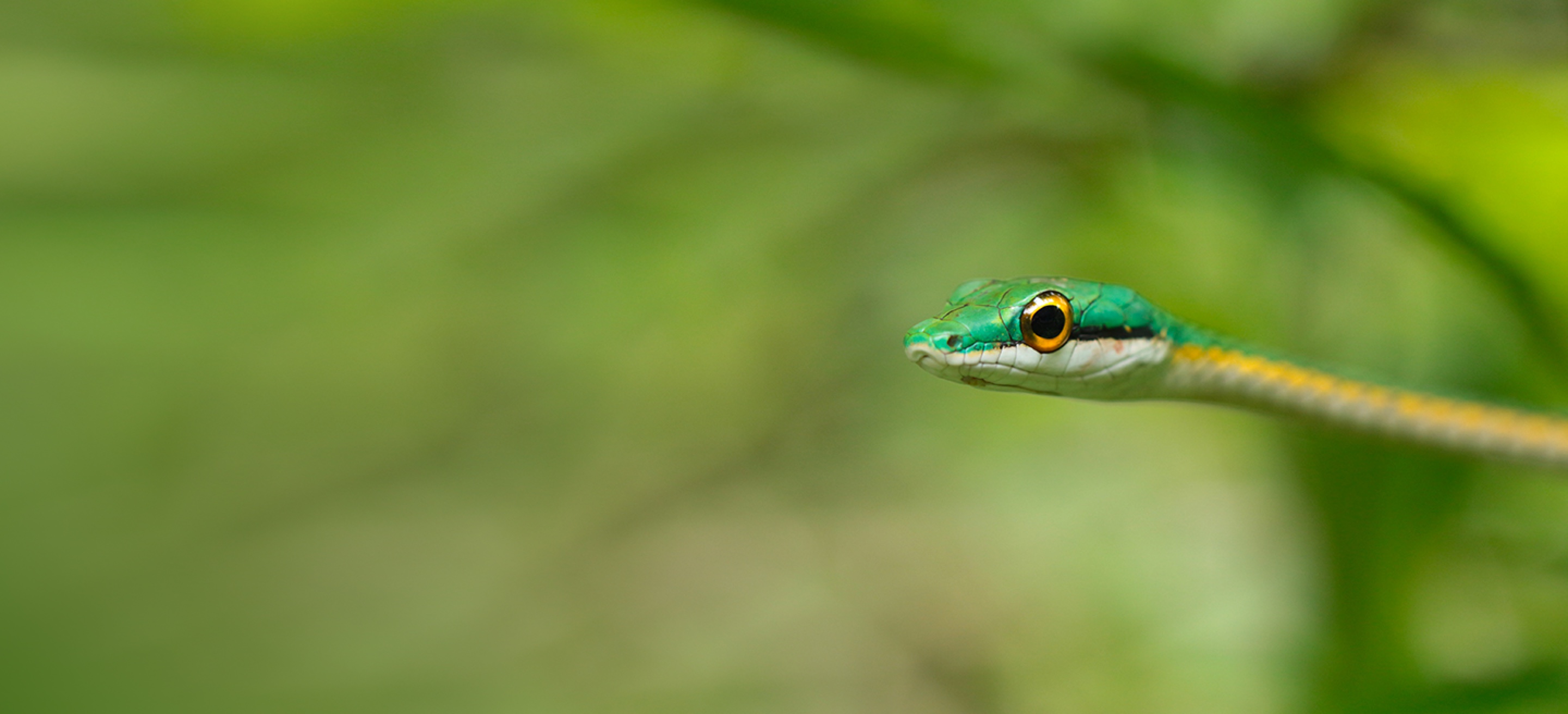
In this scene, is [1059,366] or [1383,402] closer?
[1059,366]

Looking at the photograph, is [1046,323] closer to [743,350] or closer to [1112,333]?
[1112,333]

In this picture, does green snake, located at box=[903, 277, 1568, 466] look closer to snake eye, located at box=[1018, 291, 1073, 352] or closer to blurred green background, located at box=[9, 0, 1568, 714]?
snake eye, located at box=[1018, 291, 1073, 352]

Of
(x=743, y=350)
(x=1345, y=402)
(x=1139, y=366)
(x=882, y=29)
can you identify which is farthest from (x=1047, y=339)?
(x=743, y=350)

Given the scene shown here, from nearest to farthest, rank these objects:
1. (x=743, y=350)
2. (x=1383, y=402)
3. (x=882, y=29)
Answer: (x=1383, y=402) < (x=882, y=29) < (x=743, y=350)

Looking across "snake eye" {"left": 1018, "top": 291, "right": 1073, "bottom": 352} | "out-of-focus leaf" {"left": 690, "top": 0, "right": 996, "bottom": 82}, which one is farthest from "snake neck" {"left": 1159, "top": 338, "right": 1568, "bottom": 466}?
"out-of-focus leaf" {"left": 690, "top": 0, "right": 996, "bottom": 82}

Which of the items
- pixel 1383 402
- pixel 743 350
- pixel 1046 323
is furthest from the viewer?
pixel 743 350

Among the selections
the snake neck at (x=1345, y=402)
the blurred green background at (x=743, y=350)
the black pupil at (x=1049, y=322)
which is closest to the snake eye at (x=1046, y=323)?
the black pupil at (x=1049, y=322)

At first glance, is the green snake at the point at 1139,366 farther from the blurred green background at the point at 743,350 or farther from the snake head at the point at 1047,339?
the blurred green background at the point at 743,350
